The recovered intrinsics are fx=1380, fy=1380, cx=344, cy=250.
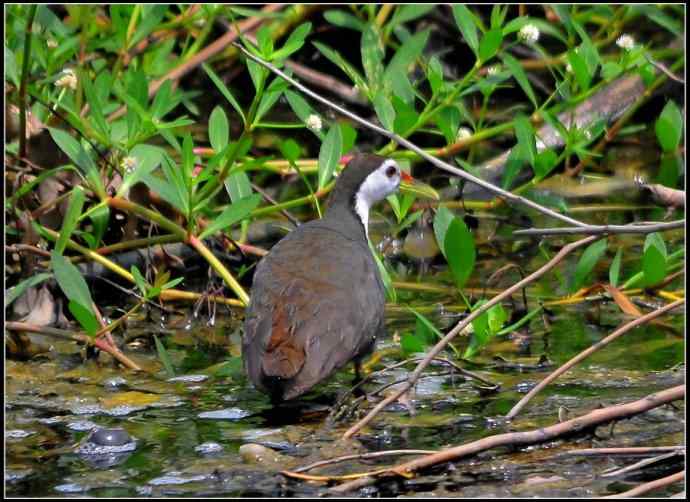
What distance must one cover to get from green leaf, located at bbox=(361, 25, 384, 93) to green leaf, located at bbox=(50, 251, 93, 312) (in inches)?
61.6

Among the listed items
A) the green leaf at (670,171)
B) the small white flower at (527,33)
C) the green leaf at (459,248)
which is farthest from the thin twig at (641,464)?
the green leaf at (670,171)

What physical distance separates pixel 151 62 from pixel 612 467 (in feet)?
11.9

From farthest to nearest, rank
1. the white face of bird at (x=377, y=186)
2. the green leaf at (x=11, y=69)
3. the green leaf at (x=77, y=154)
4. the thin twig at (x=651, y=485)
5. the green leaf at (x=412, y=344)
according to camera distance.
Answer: the white face of bird at (x=377, y=186) < the green leaf at (x=11, y=69) < the green leaf at (x=77, y=154) < the green leaf at (x=412, y=344) < the thin twig at (x=651, y=485)

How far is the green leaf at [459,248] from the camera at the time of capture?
16.0 feet

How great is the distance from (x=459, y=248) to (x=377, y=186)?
0.86 metres

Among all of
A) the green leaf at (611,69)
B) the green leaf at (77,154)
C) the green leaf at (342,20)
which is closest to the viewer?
the green leaf at (77,154)

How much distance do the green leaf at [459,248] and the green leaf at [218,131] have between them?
1.00 metres

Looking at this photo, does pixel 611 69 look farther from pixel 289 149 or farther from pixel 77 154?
pixel 77 154

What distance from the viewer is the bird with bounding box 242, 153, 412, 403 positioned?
4352mm

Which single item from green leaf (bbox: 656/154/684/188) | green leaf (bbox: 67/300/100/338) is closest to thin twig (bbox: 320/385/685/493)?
green leaf (bbox: 67/300/100/338)

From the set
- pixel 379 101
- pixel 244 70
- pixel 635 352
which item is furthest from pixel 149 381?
pixel 244 70

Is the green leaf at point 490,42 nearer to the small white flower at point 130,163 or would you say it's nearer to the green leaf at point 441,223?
the green leaf at point 441,223

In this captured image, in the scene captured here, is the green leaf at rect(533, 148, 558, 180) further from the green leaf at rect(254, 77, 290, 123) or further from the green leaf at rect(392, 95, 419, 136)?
the green leaf at rect(254, 77, 290, 123)

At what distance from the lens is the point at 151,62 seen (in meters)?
6.64
